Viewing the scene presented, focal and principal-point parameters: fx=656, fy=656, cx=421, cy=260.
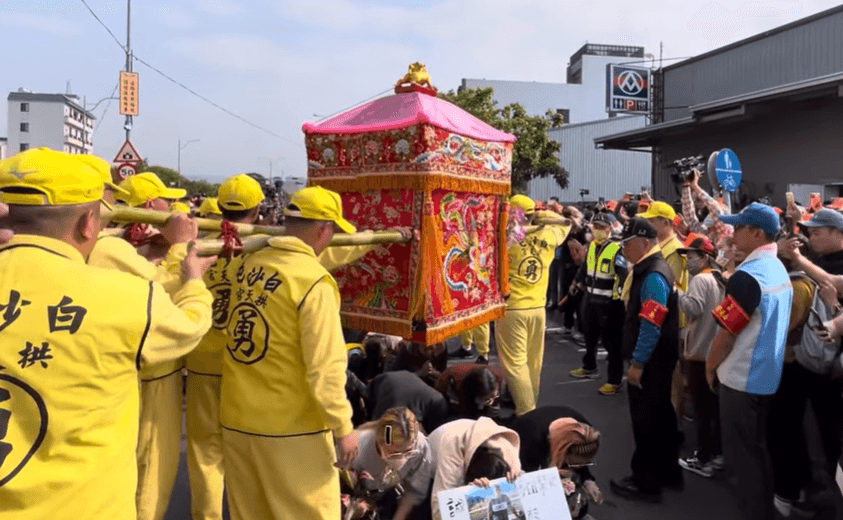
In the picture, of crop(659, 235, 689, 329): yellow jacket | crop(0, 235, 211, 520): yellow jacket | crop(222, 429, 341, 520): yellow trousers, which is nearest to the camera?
crop(0, 235, 211, 520): yellow jacket

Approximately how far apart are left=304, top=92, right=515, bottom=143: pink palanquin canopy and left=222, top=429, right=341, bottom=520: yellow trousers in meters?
1.66

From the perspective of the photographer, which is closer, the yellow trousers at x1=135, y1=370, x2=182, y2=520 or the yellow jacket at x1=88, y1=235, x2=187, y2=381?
the yellow jacket at x1=88, y1=235, x2=187, y2=381

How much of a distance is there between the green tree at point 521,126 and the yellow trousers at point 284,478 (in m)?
19.3

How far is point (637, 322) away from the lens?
4.46 meters

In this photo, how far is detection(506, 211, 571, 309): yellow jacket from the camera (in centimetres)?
538

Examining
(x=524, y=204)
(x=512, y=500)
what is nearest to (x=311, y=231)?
(x=512, y=500)

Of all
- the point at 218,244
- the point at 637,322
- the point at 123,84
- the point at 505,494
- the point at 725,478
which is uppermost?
the point at 123,84

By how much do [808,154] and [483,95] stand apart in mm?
10926

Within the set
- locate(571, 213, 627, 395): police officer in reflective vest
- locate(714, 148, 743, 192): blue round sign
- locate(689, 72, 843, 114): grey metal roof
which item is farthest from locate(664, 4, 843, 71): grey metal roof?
locate(571, 213, 627, 395): police officer in reflective vest

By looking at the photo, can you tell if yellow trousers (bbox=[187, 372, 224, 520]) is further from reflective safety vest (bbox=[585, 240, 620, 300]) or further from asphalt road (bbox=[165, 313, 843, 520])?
reflective safety vest (bbox=[585, 240, 620, 300])

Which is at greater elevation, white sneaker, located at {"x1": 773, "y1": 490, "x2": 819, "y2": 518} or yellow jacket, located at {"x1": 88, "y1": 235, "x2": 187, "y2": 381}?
yellow jacket, located at {"x1": 88, "y1": 235, "x2": 187, "y2": 381}

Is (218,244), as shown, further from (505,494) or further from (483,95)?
(483,95)

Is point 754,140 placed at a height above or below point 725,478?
above

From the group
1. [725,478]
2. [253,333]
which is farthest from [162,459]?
[725,478]
